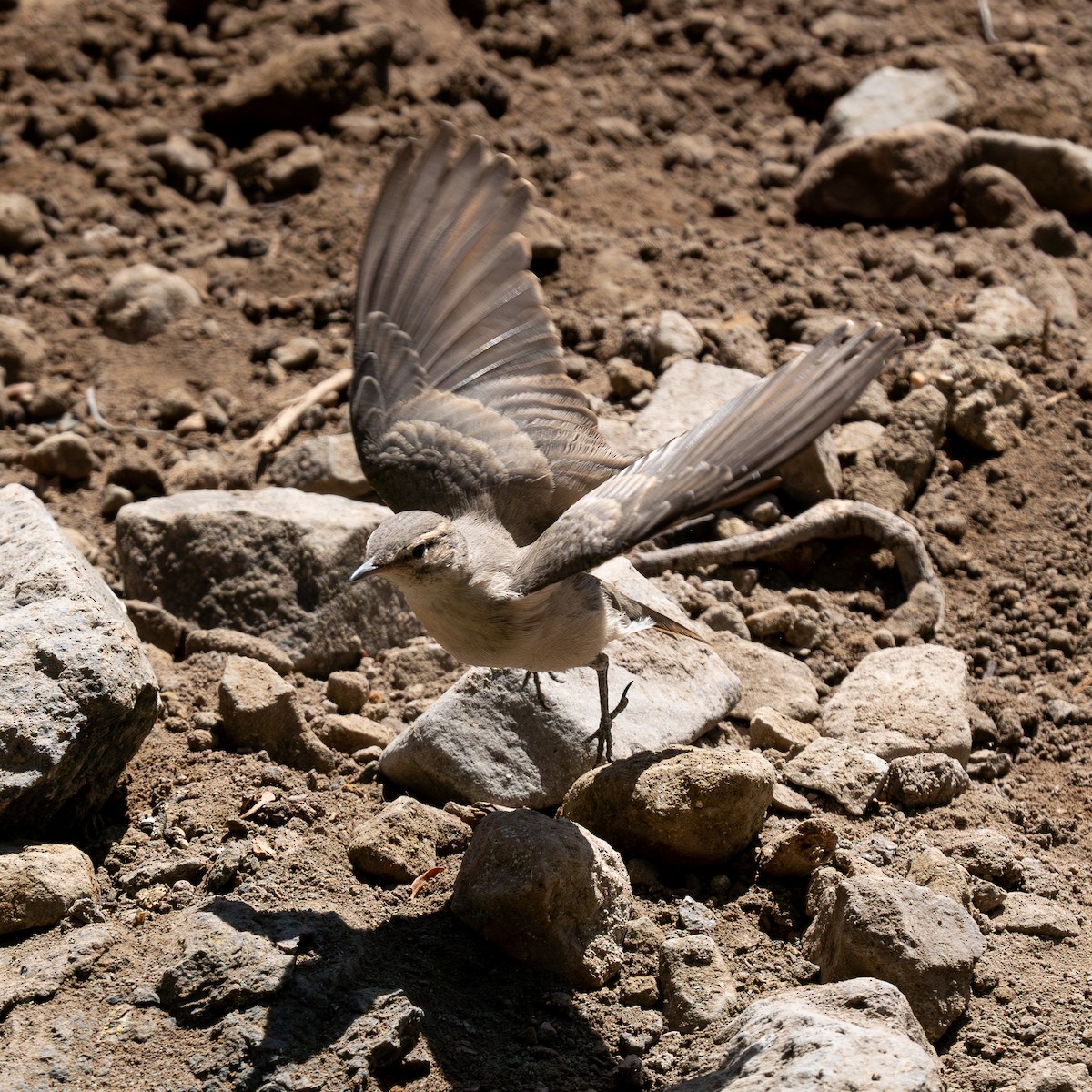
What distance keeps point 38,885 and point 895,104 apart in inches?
305

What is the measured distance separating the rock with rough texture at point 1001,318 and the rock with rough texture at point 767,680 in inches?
107

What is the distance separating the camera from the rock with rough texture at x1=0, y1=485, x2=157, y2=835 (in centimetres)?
447

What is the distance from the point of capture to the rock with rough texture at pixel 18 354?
793 centimetres

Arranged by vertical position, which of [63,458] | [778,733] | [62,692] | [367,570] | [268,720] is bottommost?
[63,458]

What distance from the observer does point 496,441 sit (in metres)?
5.71

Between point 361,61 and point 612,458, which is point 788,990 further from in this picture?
point 361,61

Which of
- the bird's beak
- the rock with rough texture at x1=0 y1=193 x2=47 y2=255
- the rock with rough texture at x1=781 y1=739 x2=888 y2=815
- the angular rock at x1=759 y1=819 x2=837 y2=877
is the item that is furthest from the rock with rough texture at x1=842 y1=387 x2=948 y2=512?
the rock with rough texture at x1=0 y1=193 x2=47 y2=255

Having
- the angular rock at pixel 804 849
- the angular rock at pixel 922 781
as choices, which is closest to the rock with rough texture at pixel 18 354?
the angular rock at pixel 804 849

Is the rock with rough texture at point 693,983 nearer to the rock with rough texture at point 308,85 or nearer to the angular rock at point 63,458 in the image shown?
the angular rock at point 63,458

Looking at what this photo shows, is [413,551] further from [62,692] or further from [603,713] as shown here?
[62,692]

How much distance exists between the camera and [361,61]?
31.3 ft

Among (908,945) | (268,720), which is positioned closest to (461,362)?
(268,720)

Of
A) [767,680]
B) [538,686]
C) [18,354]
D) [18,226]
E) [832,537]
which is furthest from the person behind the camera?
[18,226]

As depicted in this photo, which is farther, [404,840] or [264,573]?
[264,573]
